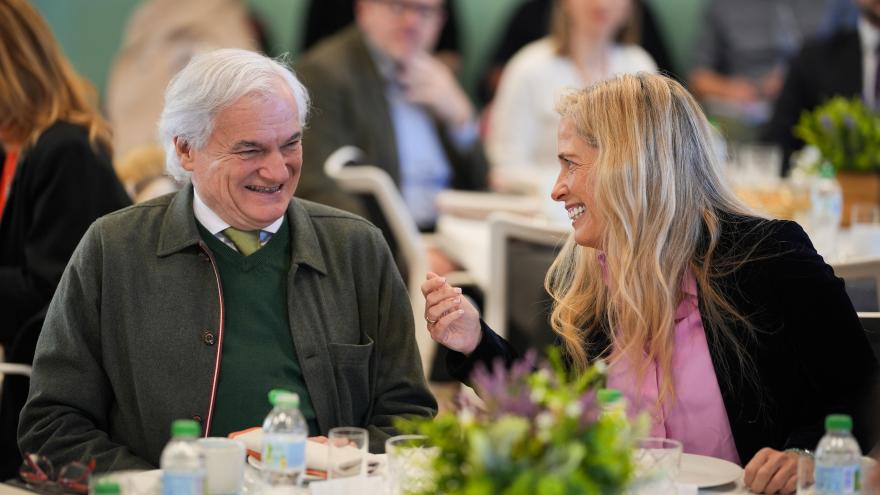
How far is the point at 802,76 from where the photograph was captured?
6.89 m

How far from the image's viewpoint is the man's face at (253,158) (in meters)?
2.61

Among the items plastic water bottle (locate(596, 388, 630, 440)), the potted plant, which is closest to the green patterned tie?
plastic water bottle (locate(596, 388, 630, 440))

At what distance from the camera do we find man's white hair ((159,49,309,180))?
2.61 meters

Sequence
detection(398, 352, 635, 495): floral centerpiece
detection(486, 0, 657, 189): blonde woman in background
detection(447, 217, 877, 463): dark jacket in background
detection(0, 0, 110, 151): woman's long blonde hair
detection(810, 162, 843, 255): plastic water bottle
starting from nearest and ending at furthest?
detection(398, 352, 635, 495): floral centerpiece
detection(447, 217, 877, 463): dark jacket in background
detection(0, 0, 110, 151): woman's long blonde hair
detection(810, 162, 843, 255): plastic water bottle
detection(486, 0, 657, 189): blonde woman in background

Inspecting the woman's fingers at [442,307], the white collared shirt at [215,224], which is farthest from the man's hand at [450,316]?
the white collared shirt at [215,224]

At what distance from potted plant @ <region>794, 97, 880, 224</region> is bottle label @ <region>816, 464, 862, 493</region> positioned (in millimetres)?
2988

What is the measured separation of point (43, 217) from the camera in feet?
10.9

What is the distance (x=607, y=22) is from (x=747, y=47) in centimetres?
226

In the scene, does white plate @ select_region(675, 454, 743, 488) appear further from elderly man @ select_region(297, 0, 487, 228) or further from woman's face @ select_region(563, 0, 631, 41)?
woman's face @ select_region(563, 0, 631, 41)

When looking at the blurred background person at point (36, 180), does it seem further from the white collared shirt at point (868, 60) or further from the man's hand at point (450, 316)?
the white collared shirt at point (868, 60)

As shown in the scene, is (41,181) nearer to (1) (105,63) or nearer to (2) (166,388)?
(2) (166,388)

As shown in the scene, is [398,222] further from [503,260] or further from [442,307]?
[442,307]

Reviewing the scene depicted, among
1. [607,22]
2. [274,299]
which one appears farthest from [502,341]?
[607,22]

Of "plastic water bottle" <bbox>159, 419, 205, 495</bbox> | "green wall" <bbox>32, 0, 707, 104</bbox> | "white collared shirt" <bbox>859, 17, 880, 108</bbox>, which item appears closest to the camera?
"plastic water bottle" <bbox>159, 419, 205, 495</bbox>
